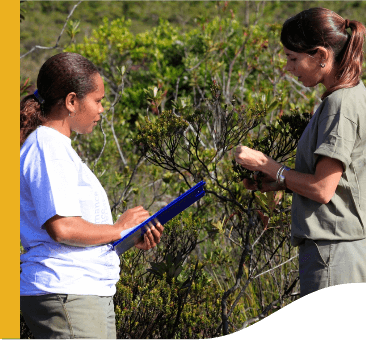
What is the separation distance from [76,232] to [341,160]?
91 centimetres

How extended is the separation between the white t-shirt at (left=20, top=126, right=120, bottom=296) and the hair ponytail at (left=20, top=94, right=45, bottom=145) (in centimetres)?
11

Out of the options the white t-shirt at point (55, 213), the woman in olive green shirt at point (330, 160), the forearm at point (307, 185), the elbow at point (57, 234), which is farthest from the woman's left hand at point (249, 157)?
the elbow at point (57, 234)

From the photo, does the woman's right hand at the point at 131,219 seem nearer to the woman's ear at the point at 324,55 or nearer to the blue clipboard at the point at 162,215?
the blue clipboard at the point at 162,215

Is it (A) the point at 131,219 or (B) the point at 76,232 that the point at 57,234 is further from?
(A) the point at 131,219

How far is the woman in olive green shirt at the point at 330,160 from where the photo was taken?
59.8 inches

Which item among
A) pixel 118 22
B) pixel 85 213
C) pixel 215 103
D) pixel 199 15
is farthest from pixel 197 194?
pixel 118 22

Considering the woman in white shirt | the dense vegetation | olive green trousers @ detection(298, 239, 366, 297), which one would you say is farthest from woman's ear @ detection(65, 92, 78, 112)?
olive green trousers @ detection(298, 239, 366, 297)

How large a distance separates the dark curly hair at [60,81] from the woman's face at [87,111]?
0.06 ft

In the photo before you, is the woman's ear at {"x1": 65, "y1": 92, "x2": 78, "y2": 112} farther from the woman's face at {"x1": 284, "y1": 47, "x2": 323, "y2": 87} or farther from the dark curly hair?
the woman's face at {"x1": 284, "y1": 47, "x2": 323, "y2": 87}

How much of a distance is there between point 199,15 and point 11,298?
294 centimetres

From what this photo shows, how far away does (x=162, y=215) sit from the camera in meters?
1.68

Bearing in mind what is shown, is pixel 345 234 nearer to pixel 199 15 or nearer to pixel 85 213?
pixel 85 213

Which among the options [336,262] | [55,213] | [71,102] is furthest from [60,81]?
[336,262]

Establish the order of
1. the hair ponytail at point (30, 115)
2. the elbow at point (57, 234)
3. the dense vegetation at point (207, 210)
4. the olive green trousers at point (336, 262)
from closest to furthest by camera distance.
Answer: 1. the elbow at point (57, 234)
2. the olive green trousers at point (336, 262)
3. the hair ponytail at point (30, 115)
4. the dense vegetation at point (207, 210)
